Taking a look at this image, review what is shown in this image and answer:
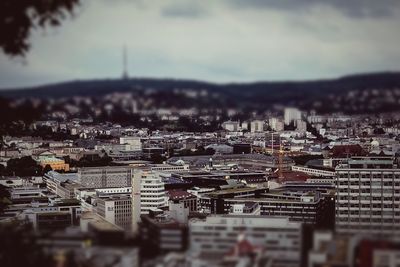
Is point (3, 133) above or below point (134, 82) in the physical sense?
below

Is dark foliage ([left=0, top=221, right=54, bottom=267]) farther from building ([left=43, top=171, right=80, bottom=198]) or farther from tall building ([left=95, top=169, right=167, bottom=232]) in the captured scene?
building ([left=43, top=171, right=80, bottom=198])

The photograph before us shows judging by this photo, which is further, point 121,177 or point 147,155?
point 147,155

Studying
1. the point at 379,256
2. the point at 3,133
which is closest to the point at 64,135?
the point at 3,133

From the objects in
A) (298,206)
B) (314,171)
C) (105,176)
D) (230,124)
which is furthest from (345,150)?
(298,206)

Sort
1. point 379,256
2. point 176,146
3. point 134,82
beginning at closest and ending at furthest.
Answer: point 379,256, point 134,82, point 176,146

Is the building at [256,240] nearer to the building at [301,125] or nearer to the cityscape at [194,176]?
the cityscape at [194,176]

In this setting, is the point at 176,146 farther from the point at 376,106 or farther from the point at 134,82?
the point at 134,82

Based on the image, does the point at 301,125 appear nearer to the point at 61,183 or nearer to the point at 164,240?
the point at 61,183
